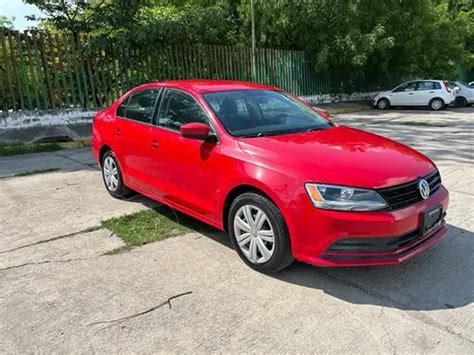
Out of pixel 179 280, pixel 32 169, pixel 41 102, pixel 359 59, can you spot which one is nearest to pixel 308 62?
pixel 359 59

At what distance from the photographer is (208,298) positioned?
3.19m

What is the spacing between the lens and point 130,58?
1137 cm

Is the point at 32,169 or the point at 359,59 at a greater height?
the point at 359,59

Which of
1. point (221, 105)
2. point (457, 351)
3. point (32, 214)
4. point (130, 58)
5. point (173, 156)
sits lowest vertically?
point (457, 351)

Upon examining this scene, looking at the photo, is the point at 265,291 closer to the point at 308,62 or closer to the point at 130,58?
the point at 130,58

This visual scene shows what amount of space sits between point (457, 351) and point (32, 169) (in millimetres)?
6956

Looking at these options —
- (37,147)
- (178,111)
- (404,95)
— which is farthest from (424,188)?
(404,95)

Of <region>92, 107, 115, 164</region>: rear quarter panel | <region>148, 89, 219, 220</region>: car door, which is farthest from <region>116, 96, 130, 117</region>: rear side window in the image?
<region>148, 89, 219, 220</region>: car door

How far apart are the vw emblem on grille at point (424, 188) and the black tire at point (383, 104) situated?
56.2 ft

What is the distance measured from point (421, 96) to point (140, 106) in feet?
54.4

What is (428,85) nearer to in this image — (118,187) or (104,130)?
(104,130)

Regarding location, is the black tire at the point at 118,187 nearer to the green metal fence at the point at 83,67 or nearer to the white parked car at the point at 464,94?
the green metal fence at the point at 83,67

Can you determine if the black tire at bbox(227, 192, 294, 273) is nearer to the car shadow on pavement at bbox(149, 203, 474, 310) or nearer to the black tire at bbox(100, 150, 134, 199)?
the car shadow on pavement at bbox(149, 203, 474, 310)

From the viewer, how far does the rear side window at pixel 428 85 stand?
18047mm
